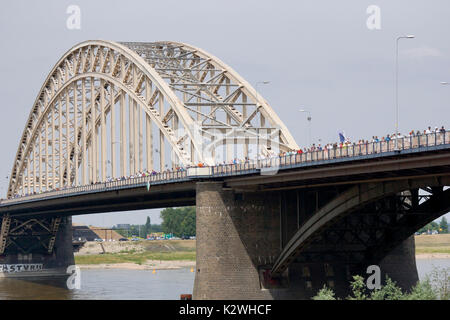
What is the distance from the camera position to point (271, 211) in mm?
77312

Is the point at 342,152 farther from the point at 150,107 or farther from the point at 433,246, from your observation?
the point at 433,246

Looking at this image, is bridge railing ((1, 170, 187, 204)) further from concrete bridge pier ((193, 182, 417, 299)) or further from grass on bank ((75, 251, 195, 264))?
grass on bank ((75, 251, 195, 264))

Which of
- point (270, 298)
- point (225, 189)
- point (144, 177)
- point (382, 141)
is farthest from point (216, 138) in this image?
point (382, 141)

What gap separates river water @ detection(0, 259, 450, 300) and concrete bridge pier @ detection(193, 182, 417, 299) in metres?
21.5

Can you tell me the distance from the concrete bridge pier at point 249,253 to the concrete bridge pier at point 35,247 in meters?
74.8

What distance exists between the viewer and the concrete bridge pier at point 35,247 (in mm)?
148875

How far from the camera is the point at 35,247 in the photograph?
496 ft

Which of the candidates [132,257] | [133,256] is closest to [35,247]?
[132,257]

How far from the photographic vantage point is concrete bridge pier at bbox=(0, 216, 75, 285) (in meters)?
149

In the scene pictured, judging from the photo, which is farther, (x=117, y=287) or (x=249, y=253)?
(x=117, y=287)

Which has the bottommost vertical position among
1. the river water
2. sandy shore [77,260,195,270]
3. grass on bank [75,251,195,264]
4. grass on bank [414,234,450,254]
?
the river water

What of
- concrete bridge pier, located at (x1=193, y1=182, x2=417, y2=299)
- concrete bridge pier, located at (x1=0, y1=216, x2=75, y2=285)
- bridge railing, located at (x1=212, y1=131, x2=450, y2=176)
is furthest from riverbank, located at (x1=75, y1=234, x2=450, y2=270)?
bridge railing, located at (x1=212, y1=131, x2=450, y2=176)

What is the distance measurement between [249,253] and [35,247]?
8178cm

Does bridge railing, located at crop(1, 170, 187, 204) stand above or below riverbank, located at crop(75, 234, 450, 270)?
above
